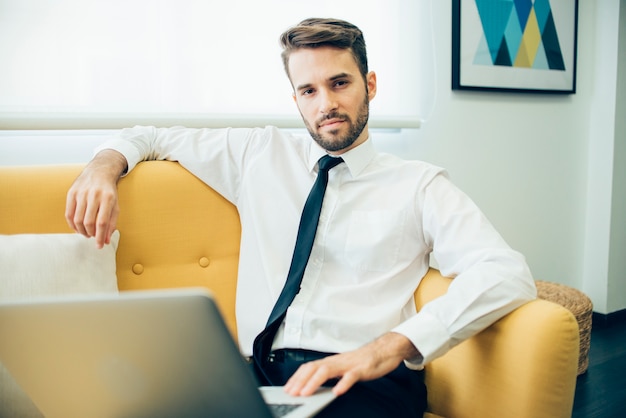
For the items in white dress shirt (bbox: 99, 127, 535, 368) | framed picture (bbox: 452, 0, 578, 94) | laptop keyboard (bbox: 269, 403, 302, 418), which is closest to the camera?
laptop keyboard (bbox: 269, 403, 302, 418)

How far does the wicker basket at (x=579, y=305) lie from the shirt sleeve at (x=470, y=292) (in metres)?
1.15

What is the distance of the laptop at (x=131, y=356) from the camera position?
562 mm

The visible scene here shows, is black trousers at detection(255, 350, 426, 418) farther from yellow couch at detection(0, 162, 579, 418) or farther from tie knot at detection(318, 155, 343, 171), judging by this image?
tie knot at detection(318, 155, 343, 171)

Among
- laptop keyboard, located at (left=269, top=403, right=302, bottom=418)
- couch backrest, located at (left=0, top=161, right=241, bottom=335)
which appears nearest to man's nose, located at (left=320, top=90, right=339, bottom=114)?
couch backrest, located at (left=0, top=161, right=241, bottom=335)

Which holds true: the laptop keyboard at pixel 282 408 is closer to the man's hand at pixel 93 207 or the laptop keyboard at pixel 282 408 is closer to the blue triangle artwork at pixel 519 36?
the man's hand at pixel 93 207

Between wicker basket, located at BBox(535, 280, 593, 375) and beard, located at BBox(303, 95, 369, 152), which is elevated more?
beard, located at BBox(303, 95, 369, 152)

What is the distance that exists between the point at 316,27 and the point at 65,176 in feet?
2.43

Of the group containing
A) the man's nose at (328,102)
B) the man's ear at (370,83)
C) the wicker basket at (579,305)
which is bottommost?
the wicker basket at (579,305)

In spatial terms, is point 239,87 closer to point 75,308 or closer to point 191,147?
point 191,147

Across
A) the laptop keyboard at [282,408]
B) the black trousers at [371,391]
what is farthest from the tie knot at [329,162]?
the laptop keyboard at [282,408]

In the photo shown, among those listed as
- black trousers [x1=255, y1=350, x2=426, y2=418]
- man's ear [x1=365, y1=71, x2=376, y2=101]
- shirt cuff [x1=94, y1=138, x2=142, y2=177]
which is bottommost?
black trousers [x1=255, y1=350, x2=426, y2=418]

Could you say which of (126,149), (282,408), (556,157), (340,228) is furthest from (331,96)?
(556,157)

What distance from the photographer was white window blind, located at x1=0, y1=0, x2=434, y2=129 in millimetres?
1538

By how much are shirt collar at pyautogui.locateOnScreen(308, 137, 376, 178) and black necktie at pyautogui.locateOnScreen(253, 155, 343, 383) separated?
0.09 feet
